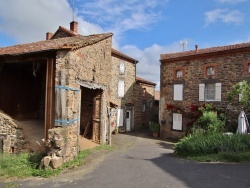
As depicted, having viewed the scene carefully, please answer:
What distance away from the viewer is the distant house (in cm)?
876

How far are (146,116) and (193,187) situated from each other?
18.4 meters

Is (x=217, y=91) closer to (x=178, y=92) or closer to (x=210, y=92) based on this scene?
(x=210, y=92)

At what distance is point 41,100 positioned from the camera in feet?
48.4

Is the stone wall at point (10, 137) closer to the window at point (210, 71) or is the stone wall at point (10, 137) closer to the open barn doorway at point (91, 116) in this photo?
the open barn doorway at point (91, 116)

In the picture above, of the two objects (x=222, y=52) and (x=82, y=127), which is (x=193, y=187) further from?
(x=222, y=52)

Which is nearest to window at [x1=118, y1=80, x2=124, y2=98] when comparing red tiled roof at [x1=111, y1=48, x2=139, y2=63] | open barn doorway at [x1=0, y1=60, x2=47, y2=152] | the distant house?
the distant house

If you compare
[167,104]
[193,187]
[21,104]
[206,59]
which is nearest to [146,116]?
[167,104]

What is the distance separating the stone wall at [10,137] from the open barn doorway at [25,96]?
0.31 metres

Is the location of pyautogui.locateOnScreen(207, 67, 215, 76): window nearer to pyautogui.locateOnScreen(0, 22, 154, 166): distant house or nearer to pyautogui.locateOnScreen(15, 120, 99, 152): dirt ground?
pyautogui.locateOnScreen(0, 22, 154, 166): distant house

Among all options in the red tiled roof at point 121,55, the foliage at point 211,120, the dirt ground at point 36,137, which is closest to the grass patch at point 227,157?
the dirt ground at point 36,137

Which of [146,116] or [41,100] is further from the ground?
[41,100]

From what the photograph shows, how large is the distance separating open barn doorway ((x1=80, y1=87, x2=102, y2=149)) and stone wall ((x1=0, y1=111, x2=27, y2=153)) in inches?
128

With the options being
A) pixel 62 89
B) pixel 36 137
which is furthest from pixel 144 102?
pixel 62 89

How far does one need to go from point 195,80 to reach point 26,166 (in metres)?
12.7
